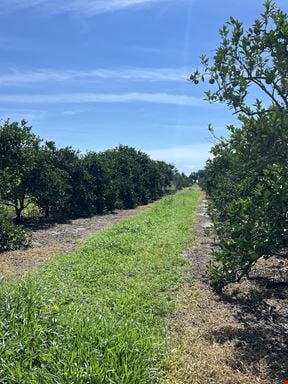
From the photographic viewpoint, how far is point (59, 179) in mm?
15602

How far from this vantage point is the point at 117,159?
86.8 feet

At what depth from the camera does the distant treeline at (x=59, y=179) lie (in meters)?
13.2

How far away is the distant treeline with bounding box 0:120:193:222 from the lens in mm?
13156

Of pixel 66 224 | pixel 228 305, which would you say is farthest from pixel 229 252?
pixel 66 224

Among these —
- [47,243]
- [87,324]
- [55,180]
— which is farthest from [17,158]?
[87,324]

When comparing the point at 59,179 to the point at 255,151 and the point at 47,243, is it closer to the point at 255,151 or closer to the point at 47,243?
the point at 47,243

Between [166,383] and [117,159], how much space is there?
2343 centimetres

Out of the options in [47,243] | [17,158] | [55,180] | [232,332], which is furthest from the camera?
[55,180]

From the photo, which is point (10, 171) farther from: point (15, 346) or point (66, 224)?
point (15, 346)

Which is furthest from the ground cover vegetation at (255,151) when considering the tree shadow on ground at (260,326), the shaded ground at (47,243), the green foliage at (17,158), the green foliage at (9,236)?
the green foliage at (17,158)

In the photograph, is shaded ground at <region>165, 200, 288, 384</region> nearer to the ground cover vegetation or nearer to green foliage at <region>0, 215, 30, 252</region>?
the ground cover vegetation

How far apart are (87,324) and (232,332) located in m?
1.80

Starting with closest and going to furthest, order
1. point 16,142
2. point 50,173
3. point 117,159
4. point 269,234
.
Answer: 1. point 269,234
2. point 16,142
3. point 50,173
4. point 117,159

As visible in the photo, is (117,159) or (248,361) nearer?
(248,361)
